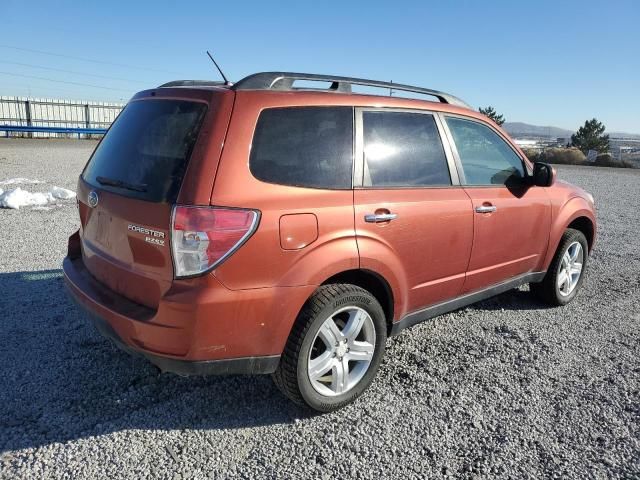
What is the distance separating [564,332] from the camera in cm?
432

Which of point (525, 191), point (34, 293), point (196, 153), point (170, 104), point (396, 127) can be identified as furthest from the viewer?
point (34, 293)

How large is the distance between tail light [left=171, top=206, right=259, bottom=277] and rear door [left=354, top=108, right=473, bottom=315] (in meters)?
0.77

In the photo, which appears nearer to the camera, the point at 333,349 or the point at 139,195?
the point at 139,195

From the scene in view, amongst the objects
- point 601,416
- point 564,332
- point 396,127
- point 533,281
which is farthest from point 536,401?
point 396,127

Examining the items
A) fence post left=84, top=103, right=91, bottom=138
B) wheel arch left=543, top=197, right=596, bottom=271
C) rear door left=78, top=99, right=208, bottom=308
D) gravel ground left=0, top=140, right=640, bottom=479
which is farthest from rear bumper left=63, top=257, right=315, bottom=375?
fence post left=84, top=103, right=91, bottom=138

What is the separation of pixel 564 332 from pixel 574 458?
1.81 metres

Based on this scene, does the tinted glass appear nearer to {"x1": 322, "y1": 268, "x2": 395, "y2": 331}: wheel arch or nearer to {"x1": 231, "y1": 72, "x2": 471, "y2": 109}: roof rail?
{"x1": 231, "y1": 72, "x2": 471, "y2": 109}: roof rail

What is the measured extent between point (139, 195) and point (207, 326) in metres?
0.77

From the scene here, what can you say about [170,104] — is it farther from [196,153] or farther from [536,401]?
[536,401]

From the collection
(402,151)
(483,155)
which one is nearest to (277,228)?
(402,151)

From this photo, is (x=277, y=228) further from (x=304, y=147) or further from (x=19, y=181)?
(x=19, y=181)

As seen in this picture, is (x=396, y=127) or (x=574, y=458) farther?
(x=396, y=127)

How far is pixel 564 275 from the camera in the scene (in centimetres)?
492

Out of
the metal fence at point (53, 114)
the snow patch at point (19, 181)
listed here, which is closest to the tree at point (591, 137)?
the metal fence at point (53, 114)
